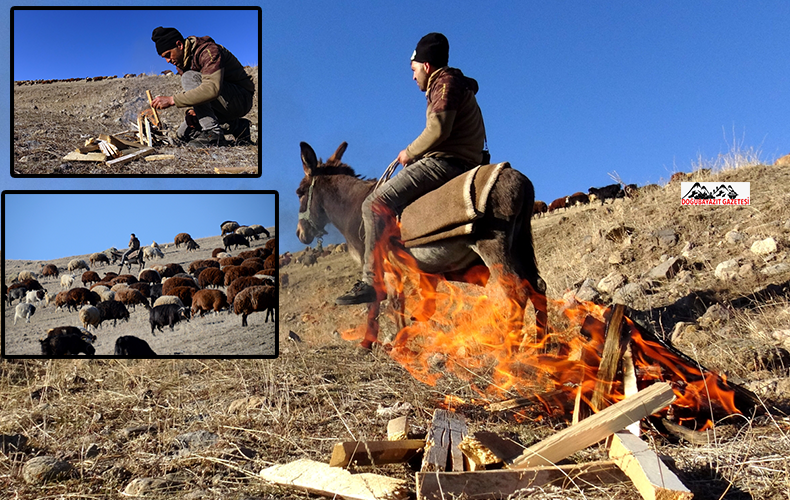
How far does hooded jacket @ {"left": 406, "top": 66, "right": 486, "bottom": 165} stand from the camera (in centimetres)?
589

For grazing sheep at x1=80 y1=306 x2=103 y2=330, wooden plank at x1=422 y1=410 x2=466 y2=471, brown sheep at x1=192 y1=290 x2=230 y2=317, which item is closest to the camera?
wooden plank at x1=422 y1=410 x2=466 y2=471

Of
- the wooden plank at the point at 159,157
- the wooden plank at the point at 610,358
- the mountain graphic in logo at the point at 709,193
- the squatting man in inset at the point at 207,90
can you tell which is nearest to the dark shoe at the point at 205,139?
the squatting man in inset at the point at 207,90

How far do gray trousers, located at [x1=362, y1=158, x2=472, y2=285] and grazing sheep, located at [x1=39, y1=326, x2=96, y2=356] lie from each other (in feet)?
→ 13.6

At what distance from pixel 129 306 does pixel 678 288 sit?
8118mm

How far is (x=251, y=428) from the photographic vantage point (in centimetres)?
Answer: 455

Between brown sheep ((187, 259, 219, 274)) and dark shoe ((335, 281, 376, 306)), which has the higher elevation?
brown sheep ((187, 259, 219, 274))

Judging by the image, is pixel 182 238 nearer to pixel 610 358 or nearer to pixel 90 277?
pixel 90 277

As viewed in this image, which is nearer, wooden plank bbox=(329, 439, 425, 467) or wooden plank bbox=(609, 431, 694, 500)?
wooden plank bbox=(609, 431, 694, 500)

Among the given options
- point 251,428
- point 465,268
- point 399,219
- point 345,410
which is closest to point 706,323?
point 465,268

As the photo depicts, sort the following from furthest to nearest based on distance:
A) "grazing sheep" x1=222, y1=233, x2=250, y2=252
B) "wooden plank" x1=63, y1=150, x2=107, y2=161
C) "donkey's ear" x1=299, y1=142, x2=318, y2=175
Answer: "donkey's ear" x1=299, y1=142, x2=318, y2=175
"grazing sheep" x1=222, y1=233, x2=250, y2=252
"wooden plank" x1=63, y1=150, x2=107, y2=161

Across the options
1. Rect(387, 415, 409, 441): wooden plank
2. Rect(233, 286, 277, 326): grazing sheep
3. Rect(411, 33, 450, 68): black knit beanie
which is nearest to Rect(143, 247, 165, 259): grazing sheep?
Rect(233, 286, 277, 326): grazing sheep

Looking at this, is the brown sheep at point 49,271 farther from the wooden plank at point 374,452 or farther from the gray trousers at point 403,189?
the wooden plank at point 374,452

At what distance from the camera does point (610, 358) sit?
13.2 ft

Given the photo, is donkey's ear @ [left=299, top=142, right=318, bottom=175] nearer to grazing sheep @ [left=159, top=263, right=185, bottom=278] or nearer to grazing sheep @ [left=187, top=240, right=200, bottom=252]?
grazing sheep @ [left=187, top=240, right=200, bottom=252]
